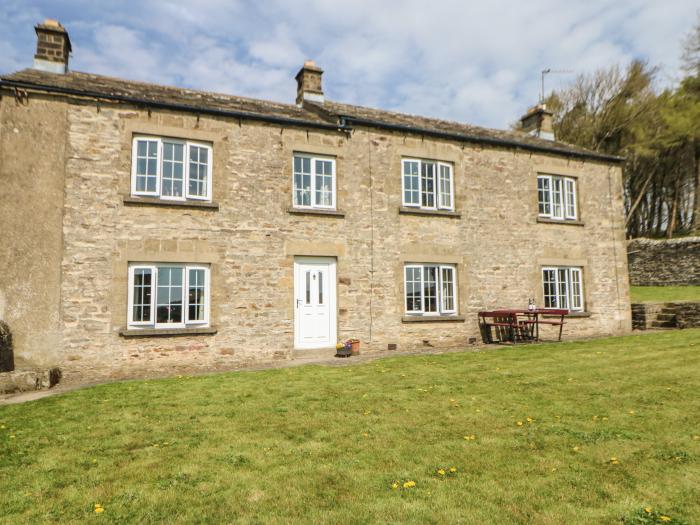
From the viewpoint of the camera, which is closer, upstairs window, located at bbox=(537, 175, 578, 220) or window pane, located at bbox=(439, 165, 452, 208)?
window pane, located at bbox=(439, 165, 452, 208)

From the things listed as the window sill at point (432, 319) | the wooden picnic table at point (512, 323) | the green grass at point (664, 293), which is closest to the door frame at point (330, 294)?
the window sill at point (432, 319)

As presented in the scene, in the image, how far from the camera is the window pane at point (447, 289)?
542 inches

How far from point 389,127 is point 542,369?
7.62 meters

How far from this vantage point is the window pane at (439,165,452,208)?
14016 millimetres

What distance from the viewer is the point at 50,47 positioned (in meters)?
11.8

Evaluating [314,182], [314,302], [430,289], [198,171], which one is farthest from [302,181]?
[430,289]

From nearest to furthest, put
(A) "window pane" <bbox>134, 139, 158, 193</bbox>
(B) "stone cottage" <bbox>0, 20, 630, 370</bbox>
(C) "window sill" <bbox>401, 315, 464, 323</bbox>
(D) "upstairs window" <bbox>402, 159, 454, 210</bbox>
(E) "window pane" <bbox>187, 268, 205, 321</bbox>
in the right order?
(B) "stone cottage" <bbox>0, 20, 630, 370</bbox> < (A) "window pane" <bbox>134, 139, 158, 193</bbox> < (E) "window pane" <bbox>187, 268, 205, 321</bbox> < (C) "window sill" <bbox>401, 315, 464, 323</bbox> < (D) "upstairs window" <bbox>402, 159, 454, 210</bbox>

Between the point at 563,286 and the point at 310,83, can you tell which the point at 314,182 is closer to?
the point at 310,83

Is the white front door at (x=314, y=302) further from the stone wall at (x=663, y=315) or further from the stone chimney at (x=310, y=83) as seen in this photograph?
the stone wall at (x=663, y=315)

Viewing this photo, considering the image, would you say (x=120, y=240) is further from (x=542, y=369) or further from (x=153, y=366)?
(x=542, y=369)

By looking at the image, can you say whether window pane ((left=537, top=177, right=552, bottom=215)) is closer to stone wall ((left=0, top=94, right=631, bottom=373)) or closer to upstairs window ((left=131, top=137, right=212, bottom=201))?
stone wall ((left=0, top=94, right=631, bottom=373))

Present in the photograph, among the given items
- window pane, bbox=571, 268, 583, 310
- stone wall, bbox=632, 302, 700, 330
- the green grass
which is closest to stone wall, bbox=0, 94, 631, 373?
window pane, bbox=571, 268, 583, 310

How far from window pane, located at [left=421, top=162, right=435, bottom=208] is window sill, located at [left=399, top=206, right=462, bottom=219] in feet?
1.08

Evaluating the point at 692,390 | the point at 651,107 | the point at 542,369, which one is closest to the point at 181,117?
the point at 542,369
